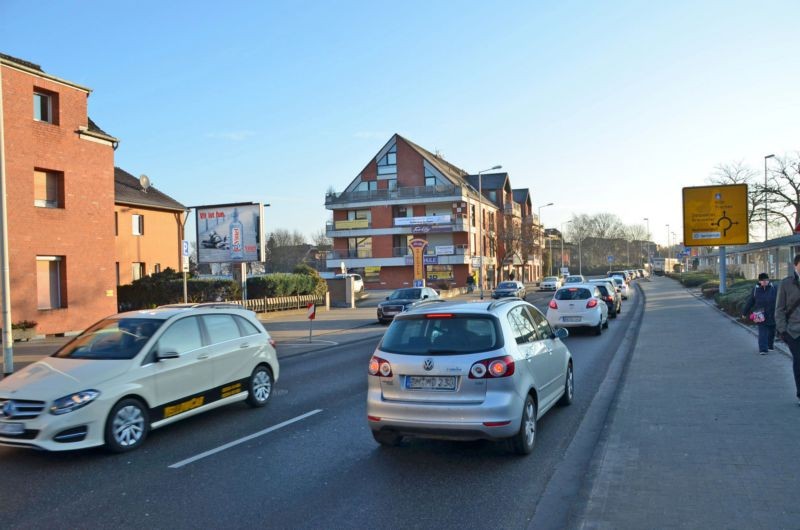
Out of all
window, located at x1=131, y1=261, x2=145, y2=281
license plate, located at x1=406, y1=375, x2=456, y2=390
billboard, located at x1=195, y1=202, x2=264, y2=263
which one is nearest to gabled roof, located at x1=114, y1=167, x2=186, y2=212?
window, located at x1=131, y1=261, x2=145, y2=281

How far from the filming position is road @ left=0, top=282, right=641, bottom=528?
4.76m

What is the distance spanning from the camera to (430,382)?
601 centimetres

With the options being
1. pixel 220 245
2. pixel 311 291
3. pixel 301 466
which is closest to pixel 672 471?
pixel 301 466

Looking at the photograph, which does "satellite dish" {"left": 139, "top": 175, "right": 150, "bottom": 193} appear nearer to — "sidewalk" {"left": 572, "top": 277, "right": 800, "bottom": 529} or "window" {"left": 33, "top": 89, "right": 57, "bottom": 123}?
"window" {"left": 33, "top": 89, "right": 57, "bottom": 123}

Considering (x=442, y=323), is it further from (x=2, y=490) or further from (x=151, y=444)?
(x=2, y=490)

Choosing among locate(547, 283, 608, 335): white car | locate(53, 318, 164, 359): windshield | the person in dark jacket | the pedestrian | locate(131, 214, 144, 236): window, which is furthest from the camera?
locate(131, 214, 144, 236): window

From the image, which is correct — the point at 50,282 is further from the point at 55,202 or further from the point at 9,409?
the point at 9,409

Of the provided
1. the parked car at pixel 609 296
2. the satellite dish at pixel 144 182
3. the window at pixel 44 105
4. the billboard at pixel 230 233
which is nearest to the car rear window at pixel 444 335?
the parked car at pixel 609 296

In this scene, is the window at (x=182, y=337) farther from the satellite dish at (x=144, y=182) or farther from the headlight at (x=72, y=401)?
the satellite dish at (x=144, y=182)

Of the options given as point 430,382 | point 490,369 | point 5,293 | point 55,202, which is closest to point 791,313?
point 490,369

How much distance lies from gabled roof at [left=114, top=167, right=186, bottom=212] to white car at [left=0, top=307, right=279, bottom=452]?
24.0m

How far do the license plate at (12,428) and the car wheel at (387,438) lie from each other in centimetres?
352

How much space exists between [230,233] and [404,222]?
109 feet

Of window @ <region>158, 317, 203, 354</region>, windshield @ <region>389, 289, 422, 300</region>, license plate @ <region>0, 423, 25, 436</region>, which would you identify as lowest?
license plate @ <region>0, 423, 25, 436</region>
